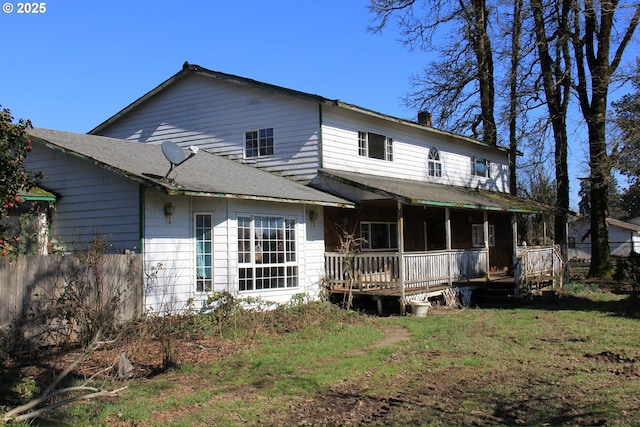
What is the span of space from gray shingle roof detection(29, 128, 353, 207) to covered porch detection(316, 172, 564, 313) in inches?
60.1

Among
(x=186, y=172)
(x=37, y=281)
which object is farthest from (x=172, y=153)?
(x=37, y=281)

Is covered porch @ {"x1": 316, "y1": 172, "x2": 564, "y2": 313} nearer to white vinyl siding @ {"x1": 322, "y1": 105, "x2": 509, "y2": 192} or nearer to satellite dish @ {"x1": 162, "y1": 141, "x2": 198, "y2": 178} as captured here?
white vinyl siding @ {"x1": 322, "y1": 105, "x2": 509, "y2": 192}

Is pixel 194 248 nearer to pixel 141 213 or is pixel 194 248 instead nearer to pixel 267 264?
pixel 141 213

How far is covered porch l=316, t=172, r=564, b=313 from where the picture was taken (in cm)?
1648

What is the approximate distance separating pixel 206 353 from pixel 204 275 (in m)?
3.66

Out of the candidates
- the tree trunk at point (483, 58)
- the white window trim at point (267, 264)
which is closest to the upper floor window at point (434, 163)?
the white window trim at point (267, 264)

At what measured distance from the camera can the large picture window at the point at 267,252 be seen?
579 inches

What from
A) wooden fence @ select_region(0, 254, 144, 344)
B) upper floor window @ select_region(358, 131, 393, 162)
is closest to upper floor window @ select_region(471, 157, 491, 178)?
upper floor window @ select_region(358, 131, 393, 162)

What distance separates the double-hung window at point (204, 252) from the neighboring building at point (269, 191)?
3cm

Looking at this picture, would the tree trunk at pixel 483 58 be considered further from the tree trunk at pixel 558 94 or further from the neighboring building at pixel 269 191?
the neighboring building at pixel 269 191

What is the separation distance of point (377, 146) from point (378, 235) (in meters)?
3.20

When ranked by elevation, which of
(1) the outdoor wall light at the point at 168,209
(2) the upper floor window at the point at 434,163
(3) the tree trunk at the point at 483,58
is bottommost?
(1) the outdoor wall light at the point at 168,209

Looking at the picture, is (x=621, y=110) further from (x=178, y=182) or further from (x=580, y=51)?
(x=178, y=182)

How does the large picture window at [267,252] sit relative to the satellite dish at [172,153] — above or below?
below
